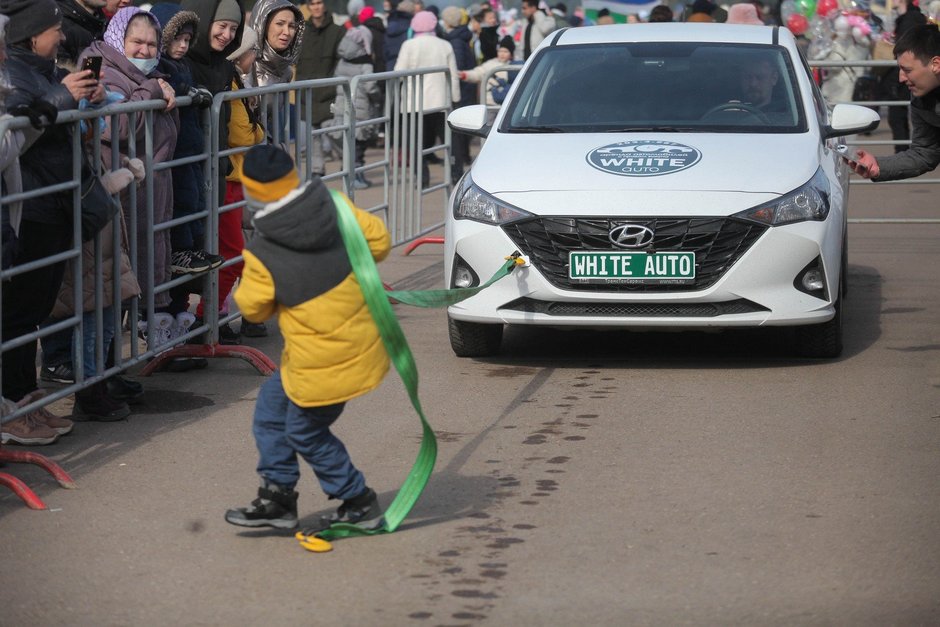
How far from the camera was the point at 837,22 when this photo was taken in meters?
21.0

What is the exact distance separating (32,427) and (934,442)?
3738mm

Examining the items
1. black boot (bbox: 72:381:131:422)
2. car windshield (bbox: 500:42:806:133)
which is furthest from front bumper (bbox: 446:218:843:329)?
black boot (bbox: 72:381:131:422)

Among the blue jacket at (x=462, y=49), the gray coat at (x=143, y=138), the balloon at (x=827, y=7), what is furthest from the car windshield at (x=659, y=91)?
the balloon at (x=827, y=7)

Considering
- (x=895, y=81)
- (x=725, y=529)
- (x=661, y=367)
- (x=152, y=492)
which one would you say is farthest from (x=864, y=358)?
(x=895, y=81)

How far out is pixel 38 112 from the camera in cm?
569

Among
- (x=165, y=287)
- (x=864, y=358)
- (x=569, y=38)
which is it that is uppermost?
(x=569, y=38)

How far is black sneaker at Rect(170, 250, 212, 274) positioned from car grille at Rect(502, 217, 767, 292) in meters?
1.64

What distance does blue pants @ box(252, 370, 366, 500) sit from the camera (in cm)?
486

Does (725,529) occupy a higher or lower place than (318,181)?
lower

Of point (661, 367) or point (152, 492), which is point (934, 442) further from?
point (152, 492)

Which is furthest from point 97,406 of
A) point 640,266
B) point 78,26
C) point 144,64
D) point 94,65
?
point 640,266

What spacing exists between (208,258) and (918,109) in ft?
12.1

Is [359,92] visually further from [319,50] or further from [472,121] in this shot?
[319,50]

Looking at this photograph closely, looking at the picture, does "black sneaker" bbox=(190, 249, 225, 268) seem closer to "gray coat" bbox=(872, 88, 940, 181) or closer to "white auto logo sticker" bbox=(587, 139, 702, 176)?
"white auto logo sticker" bbox=(587, 139, 702, 176)
